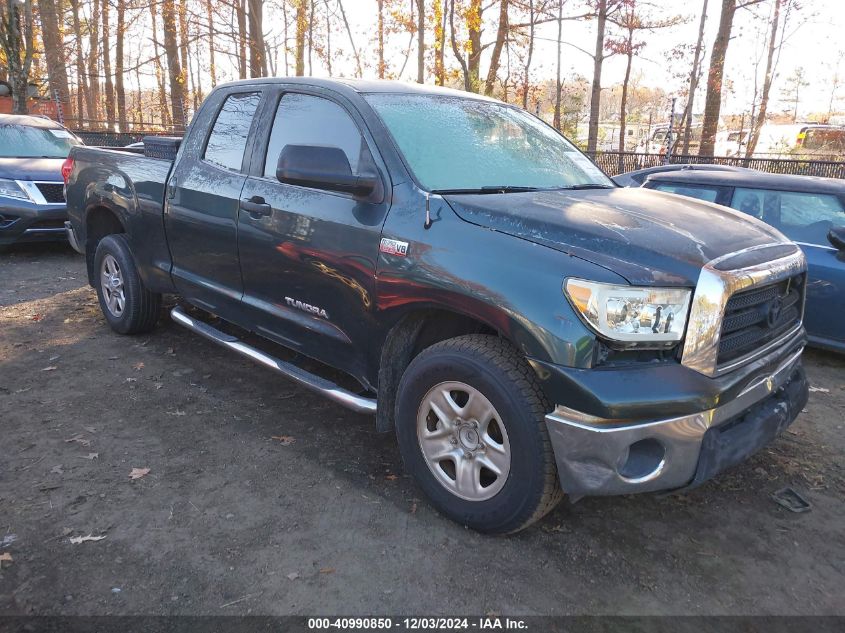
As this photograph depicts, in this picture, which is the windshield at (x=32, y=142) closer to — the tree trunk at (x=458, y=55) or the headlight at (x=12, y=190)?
the headlight at (x=12, y=190)

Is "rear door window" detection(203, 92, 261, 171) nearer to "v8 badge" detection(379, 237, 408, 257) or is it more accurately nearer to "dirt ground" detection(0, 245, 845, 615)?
"v8 badge" detection(379, 237, 408, 257)

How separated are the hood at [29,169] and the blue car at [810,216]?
25.2ft

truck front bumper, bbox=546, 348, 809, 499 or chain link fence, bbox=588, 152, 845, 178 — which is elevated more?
chain link fence, bbox=588, 152, 845, 178

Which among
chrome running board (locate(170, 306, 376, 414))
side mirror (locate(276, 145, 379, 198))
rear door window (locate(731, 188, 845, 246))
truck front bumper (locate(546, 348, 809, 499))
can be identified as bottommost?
chrome running board (locate(170, 306, 376, 414))

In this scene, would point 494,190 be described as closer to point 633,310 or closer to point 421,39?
point 633,310

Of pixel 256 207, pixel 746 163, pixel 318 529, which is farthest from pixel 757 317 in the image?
pixel 746 163

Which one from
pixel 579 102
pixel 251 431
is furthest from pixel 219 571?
pixel 579 102

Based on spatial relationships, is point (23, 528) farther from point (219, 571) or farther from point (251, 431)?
point (251, 431)

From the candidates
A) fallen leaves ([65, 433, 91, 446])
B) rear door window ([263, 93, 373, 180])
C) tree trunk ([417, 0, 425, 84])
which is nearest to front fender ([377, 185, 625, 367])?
rear door window ([263, 93, 373, 180])

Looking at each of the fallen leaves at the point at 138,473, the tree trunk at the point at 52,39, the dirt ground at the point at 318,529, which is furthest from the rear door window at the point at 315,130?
the tree trunk at the point at 52,39

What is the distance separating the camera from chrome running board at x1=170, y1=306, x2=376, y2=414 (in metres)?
3.24

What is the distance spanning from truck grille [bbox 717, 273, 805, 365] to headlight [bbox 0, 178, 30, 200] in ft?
27.8

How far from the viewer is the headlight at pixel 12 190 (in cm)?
800

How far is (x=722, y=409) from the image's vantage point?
2.49 m
